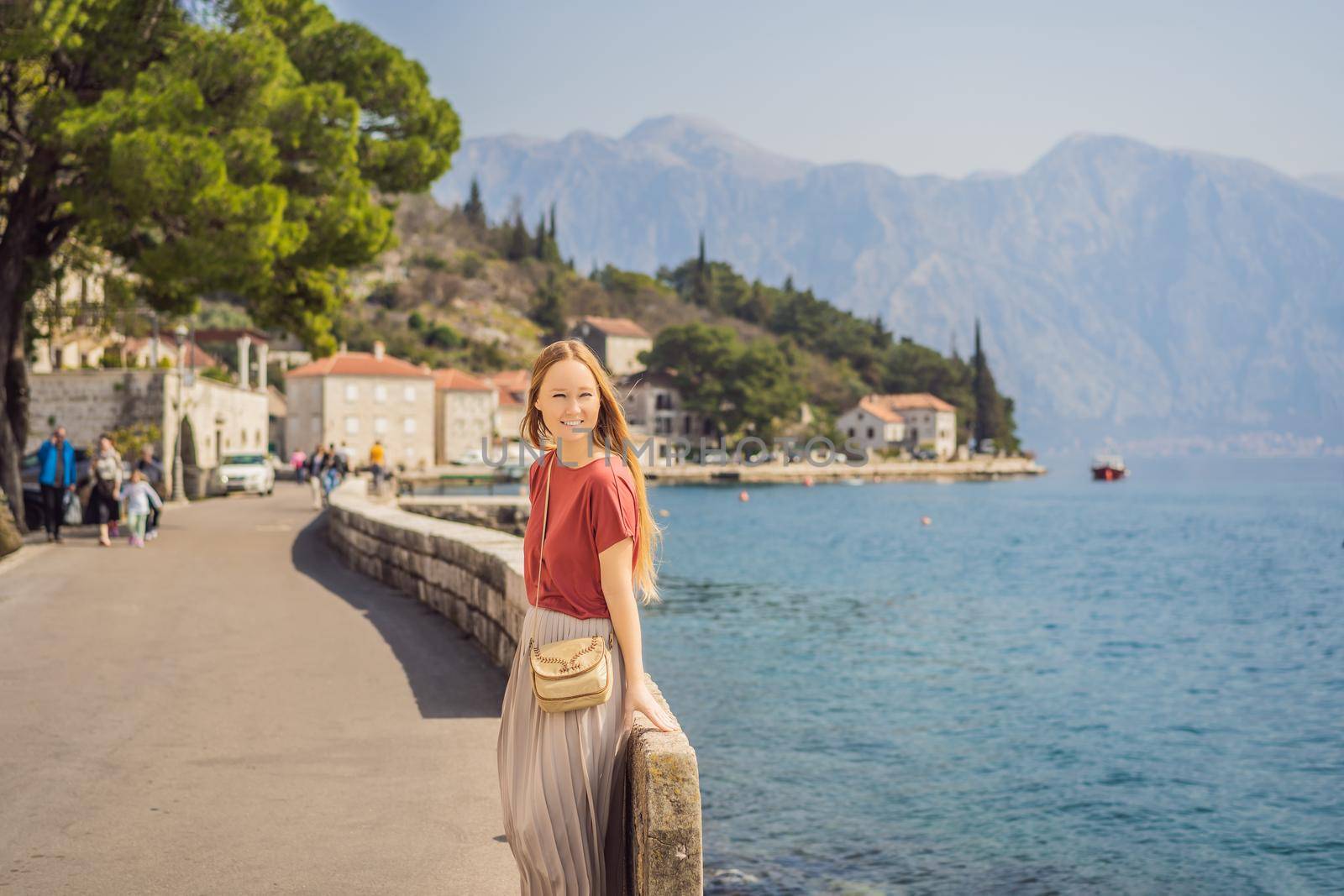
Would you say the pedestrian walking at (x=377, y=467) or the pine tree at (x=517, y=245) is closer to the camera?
the pedestrian walking at (x=377, y=467)

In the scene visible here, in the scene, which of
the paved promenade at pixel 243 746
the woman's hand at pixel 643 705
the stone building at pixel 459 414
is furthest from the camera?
the stone building at pixel 459 414

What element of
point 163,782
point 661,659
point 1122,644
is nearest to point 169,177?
point 661,659

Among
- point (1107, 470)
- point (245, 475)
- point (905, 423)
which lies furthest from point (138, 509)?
point (1107, 470)

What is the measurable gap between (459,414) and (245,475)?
56.0m

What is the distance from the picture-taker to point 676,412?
404 ft

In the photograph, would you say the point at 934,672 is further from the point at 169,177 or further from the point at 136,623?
the point at 169,177

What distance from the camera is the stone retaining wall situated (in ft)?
12.2

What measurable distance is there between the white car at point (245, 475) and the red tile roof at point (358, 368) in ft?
151

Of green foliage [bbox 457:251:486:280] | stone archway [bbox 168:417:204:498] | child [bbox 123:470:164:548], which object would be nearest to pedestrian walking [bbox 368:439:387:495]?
stone archway [bbox 168:417:204:498]

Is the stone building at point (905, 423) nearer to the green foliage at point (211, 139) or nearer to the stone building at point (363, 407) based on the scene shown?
the stone building at point (363, 407)

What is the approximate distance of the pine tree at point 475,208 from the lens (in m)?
173

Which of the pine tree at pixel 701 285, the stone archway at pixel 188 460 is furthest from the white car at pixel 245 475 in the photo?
the pine tree at pixel 701 285

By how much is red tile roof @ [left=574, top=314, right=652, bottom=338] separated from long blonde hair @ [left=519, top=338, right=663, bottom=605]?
134 m

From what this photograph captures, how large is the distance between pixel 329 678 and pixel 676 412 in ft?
373
